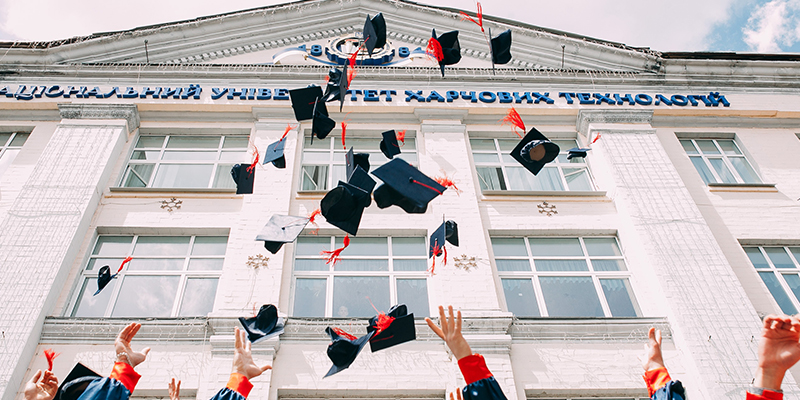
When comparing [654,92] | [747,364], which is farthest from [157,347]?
[654,92]

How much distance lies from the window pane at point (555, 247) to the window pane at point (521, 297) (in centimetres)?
75

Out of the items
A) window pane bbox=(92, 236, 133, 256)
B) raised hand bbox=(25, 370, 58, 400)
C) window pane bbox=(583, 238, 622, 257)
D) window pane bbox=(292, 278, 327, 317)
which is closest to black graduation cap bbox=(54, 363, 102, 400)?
raised hand bbox=(25, 370, 58, 400)

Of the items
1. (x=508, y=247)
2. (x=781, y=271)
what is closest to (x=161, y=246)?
(x=508, y=247)

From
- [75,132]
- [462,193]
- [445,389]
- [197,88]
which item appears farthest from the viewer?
[197,88]

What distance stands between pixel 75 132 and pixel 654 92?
12400 mm

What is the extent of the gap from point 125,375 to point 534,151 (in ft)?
22.1

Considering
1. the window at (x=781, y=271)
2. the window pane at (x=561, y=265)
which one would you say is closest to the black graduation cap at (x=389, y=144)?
the window pane at (x=561, y=265)

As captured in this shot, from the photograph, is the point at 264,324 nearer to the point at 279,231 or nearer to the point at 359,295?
the point at 279,231

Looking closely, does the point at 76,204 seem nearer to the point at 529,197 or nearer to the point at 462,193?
the point at 462,193

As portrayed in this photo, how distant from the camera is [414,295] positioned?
344 inches

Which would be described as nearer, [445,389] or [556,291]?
[445,389]

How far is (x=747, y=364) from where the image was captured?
7.66 metres

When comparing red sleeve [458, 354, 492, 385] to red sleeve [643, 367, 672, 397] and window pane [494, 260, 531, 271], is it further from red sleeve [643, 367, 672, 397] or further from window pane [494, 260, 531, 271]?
window pane [494, 260, 531, 271]

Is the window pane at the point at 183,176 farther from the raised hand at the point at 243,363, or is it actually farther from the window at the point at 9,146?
the raised hand at the point at 243,363
